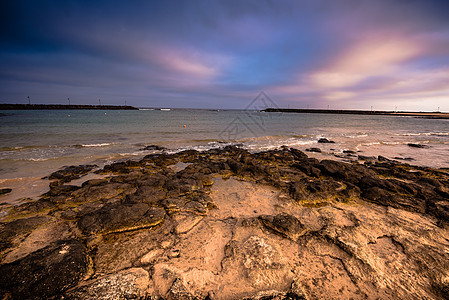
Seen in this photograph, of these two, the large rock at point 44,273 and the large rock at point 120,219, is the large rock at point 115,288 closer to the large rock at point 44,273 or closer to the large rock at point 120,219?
the large rock at point 44,273

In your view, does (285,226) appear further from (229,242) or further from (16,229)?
(16,229)

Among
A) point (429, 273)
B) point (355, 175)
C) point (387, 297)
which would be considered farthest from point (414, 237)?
point (355, 175)

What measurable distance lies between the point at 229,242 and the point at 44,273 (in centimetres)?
353

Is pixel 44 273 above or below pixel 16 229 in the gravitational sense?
above

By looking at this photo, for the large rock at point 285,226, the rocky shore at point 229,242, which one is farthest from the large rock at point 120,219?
the large rock at point 285,226

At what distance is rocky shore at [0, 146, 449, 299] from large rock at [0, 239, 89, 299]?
2 cm

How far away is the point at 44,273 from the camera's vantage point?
3080mm

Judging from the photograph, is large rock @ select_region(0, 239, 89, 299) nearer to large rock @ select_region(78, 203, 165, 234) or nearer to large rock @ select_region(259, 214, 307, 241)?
large rock @ select_region(78, 203, 165, 234)

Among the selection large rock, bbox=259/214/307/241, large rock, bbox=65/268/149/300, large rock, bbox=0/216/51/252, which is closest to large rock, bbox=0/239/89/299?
large rock, bbox=65/268/149/300

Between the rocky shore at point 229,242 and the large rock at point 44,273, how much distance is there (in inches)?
0.7

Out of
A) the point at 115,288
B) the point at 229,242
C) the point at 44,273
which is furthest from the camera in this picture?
the point at 229,242

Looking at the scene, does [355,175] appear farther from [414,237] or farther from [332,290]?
[332,290]

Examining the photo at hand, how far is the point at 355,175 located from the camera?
823 cm

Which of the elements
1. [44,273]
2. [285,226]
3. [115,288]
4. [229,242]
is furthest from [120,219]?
[285,226]
